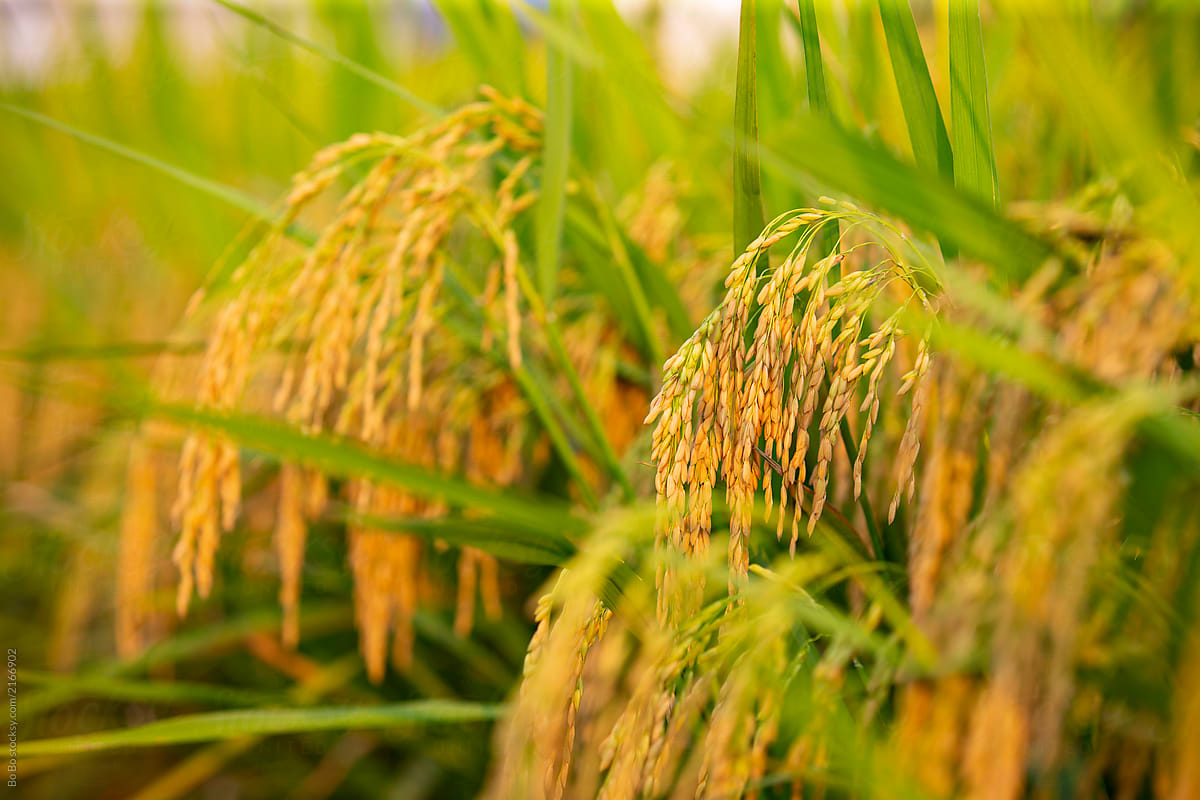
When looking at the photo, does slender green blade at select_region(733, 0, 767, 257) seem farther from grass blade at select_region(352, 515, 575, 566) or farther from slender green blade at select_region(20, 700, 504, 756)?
slender green blade at select_region(20, 700, 504, 756)

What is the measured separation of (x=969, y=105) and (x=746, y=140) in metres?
0.25

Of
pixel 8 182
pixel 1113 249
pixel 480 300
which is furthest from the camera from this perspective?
pixel 8 182

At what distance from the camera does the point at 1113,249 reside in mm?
827

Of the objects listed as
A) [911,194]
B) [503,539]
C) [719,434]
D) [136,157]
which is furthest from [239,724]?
[911,194]

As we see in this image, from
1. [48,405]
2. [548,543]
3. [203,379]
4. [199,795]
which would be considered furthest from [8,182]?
[548,543]

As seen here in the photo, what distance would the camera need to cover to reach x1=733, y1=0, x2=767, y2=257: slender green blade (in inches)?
27.3

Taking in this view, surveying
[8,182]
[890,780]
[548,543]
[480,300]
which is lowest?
[890,780]

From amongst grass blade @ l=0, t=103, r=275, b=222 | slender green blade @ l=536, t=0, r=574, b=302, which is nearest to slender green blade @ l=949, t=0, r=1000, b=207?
slender green blade @ l=536, t=0, r=574, b=302

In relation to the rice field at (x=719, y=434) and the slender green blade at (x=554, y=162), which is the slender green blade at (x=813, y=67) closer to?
the rice field at (x=719, y=434)

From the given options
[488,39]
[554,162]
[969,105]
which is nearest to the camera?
[969,105]

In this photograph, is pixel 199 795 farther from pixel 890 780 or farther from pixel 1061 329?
pixel 1061 329

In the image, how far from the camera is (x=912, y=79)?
0.79m

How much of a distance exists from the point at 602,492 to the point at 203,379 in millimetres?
655

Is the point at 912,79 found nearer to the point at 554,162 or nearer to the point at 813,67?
the point at 813,67
